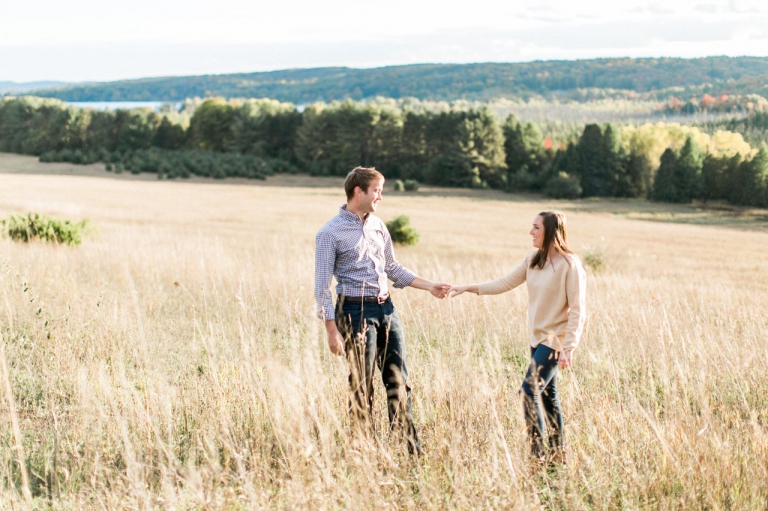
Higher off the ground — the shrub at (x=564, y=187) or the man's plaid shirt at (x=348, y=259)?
the man's plaid shirt at (x=348, y=259)

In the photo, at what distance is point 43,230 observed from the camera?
14.3 metres

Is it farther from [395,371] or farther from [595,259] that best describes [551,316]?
[595,259]

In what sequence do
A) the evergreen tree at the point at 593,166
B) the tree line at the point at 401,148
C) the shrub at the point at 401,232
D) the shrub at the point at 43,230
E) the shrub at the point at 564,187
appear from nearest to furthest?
the shrub at the point at 43,230, the shrub at the point at 401,232, the tree line at the point at 401,148, the shrub at the point at 564,187, the evergreen tree at the point at 593,166

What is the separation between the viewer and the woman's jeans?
4.32 metres

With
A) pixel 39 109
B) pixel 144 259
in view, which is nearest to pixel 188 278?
pixel 144 259

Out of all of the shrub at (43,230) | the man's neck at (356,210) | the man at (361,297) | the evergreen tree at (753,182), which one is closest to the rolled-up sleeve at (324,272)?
the man at (361,297)

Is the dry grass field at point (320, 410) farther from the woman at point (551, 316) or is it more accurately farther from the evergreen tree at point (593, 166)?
the evergreen tree at point (593, 166)

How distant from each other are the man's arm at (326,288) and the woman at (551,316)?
1.18 meters

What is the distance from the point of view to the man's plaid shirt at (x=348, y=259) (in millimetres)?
4539

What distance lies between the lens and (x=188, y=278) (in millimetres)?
10500

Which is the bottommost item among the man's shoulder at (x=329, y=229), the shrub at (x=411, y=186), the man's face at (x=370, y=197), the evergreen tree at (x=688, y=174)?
the shrub at (x=411, y=186)

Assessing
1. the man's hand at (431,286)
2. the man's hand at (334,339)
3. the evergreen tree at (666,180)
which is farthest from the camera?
the evergreen tree at (666,180)

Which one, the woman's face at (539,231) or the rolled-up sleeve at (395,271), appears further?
the rolled-up sleeve at (395,271)

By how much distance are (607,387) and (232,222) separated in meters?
30.0
